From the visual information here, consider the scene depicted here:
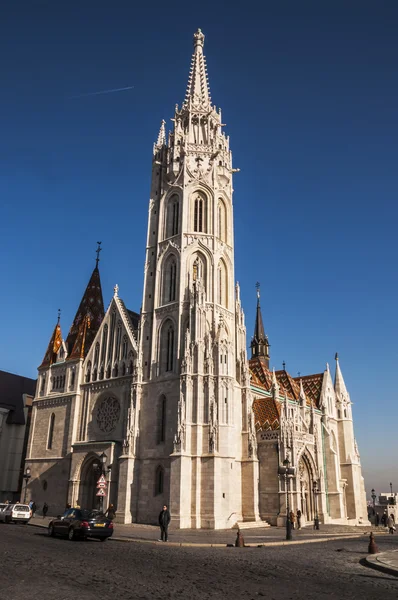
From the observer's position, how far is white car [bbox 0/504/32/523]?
2916 centimetres

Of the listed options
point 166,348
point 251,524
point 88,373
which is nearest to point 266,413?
point 251,524

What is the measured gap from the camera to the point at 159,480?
112 ft

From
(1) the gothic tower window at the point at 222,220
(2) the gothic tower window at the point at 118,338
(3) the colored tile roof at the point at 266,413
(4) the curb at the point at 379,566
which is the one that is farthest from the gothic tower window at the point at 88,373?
(4) the curb at the point at 379,566

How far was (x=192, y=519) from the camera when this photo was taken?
31.4 m

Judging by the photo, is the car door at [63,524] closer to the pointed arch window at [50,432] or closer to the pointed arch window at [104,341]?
the pointed arch window at [104,341]

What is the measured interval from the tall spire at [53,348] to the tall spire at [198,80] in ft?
83.5

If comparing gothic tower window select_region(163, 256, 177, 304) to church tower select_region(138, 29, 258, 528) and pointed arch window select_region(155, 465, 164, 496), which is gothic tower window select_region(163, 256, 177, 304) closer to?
church tower select_region(138, 29, 258, 528)

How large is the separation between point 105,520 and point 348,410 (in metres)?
39.1

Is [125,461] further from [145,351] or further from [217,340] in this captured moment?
[217,340]

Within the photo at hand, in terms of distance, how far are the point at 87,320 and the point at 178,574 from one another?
118ft

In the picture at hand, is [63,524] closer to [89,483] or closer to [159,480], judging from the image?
[159,480]

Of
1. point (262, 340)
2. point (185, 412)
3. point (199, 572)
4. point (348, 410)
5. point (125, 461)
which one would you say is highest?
point (262, 340)

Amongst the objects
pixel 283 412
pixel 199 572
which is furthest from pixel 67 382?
pixel 199 572

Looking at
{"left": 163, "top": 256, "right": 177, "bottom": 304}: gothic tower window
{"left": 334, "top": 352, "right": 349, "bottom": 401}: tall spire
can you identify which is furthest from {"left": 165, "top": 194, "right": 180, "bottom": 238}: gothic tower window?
{"left": 334, "top": 352, "right": 349, "bottom": 401}: tall spire
